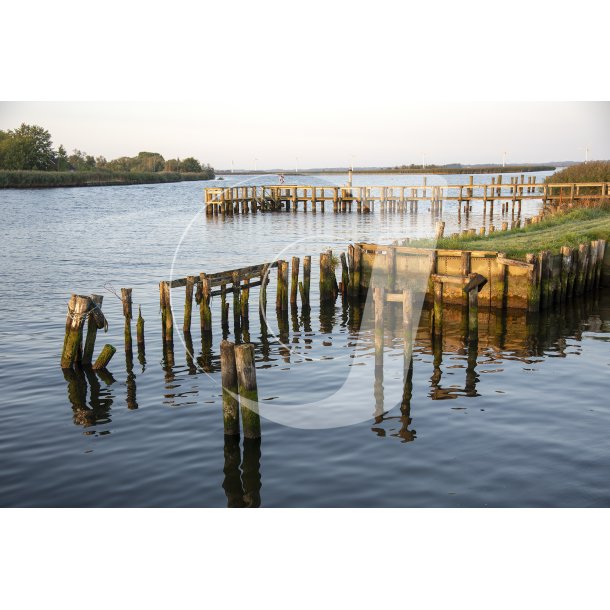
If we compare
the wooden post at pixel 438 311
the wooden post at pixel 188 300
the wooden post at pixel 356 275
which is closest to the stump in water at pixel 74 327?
→ the wooden post at pixel 188 300

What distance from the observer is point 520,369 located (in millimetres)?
18484

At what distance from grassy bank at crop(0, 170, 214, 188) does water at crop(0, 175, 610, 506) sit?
333ft

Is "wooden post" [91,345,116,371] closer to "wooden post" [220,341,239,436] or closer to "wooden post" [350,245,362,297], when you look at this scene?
"wooden post" [220,341,239,436]

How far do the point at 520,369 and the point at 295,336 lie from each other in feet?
23.1

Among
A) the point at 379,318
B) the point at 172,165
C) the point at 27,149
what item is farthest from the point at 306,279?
the point at 172,165

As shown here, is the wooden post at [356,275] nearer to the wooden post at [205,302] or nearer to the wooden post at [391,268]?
the wooden post at [391,268]

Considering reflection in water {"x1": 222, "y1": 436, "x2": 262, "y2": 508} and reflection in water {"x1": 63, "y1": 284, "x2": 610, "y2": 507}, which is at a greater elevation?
reflection in water {"x1": 63, "y1": 284, "x2": 610, "y2": 507}

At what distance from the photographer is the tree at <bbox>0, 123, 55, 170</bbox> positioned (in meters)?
130

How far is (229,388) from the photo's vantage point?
1276cm

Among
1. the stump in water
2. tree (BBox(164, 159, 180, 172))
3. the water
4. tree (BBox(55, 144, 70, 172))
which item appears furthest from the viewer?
tree (BBox(164, 159, 180, 172))

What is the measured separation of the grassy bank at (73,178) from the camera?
393ft

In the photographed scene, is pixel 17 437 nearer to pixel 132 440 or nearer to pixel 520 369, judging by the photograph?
pixel 132 440

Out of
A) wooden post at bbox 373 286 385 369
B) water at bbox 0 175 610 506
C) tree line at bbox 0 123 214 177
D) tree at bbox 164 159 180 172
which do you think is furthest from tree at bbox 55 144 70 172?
wooden post at bbox 373 286 385 369

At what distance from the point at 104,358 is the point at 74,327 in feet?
3.52
